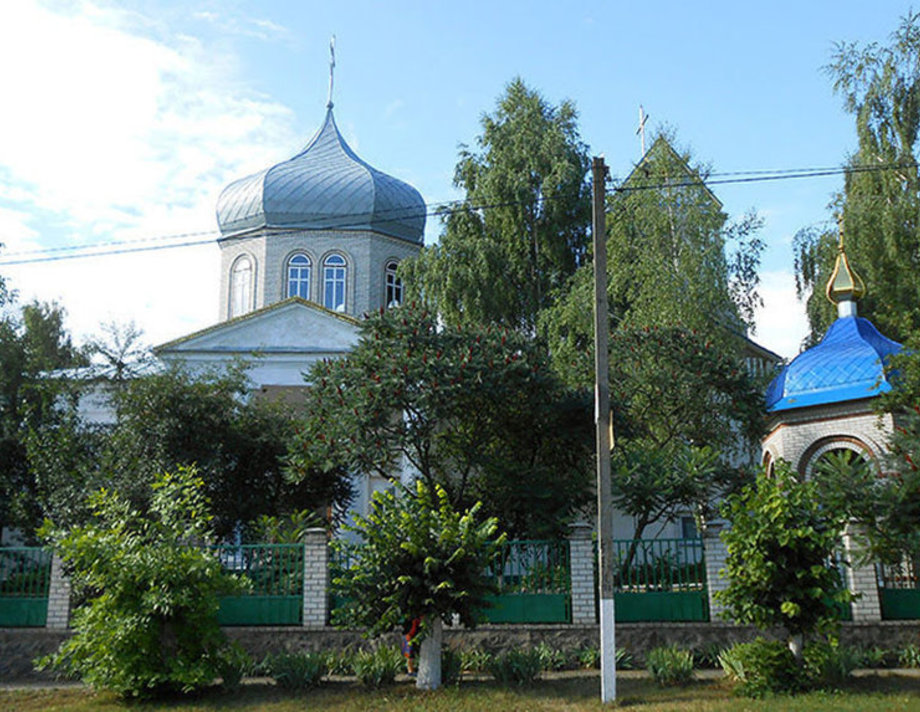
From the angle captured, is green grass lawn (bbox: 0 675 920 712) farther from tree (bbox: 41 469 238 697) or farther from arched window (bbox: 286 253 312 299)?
arched window (bbox: 286 253 312 299)

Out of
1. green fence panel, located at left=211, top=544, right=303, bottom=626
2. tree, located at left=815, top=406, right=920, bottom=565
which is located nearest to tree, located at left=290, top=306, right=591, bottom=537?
green fence panel, located at left=211, top=544, right=303, bottom=626

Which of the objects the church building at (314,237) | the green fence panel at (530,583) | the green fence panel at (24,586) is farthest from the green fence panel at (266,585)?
the church building at (314,237)

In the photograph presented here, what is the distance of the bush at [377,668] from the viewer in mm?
11578

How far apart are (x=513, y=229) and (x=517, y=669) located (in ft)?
56.2

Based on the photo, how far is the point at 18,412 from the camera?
735 inches

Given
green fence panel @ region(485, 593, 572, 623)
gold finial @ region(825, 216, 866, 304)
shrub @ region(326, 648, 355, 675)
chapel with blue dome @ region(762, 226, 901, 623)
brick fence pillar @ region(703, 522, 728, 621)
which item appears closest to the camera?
shrub @ region(326, 648, 355, 675)

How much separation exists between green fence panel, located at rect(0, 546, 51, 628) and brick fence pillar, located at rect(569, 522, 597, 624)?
7.51 meters

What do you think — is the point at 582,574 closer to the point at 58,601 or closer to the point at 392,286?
the point at 58,601

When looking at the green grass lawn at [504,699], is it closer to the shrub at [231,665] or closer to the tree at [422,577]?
the shrub at [231,665]

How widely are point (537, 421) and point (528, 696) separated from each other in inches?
239

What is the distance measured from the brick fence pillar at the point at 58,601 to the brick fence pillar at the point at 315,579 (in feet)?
11.4

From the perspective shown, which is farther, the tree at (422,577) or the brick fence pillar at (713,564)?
the brick fence pillar at (713,564)

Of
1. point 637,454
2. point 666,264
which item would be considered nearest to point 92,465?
point 637,454

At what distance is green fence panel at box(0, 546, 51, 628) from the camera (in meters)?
13.4
